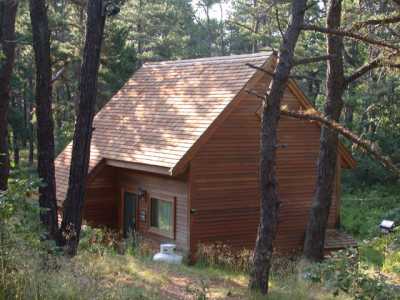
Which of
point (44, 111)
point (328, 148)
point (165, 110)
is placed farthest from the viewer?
point (165, 110)

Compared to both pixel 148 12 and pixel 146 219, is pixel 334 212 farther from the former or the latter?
pixel 148 12

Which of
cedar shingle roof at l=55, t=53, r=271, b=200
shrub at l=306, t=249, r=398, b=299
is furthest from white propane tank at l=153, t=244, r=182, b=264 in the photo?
shrub at l=306, t=249, r=398, b=299

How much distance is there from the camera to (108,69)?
27516 millimetres

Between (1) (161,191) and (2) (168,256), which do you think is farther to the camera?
(1) (161,191)

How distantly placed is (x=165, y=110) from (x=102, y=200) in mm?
3482

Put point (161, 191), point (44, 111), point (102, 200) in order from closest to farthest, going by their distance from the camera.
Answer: point (44, 111), point (161, 191), point (102, 200)

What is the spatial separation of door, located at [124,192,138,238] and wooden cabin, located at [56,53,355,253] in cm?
4

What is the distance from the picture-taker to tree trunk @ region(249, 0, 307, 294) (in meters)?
8.91

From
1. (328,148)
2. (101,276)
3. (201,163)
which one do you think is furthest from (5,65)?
(101,276)

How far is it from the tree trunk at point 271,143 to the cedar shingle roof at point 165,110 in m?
6.45

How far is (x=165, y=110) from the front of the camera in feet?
60.2

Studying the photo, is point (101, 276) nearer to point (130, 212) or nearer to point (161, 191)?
point (161, 191)

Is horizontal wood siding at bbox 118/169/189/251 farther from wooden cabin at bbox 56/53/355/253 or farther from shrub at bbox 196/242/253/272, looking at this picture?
shrub at bbox 196/242/253/272

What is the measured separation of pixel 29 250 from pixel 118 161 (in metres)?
12.1
